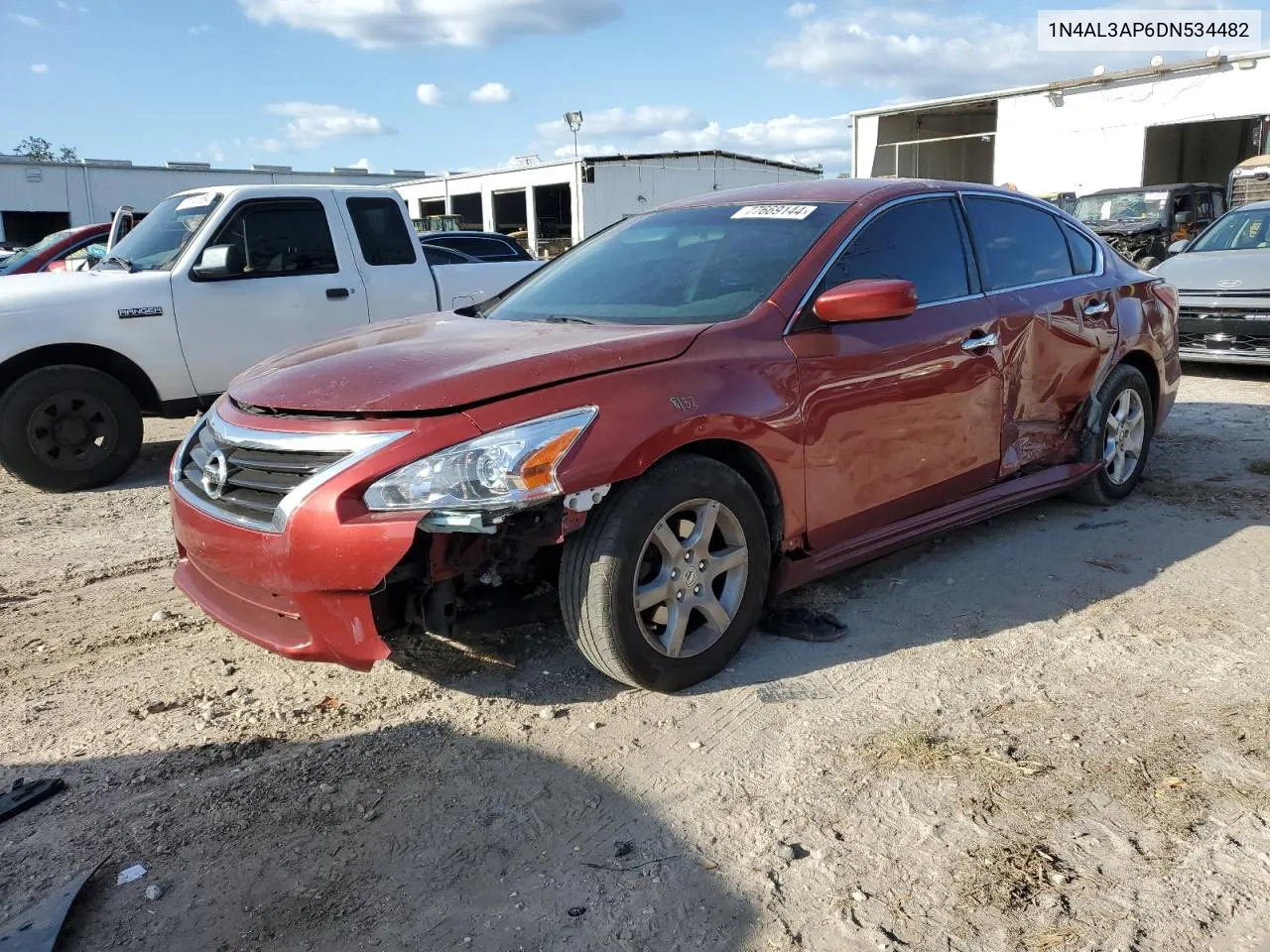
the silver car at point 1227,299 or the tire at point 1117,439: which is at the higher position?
the silver car at point 1227,299

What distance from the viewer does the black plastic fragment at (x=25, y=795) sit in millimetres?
2750

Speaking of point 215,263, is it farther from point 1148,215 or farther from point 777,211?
point 1148,215

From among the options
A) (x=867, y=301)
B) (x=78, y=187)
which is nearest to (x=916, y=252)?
(x=867, y=301)

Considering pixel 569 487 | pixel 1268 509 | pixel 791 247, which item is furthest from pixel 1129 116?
pixel 569 487

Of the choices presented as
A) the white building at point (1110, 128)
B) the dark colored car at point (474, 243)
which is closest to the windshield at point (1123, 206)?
the white building at point (1110, 128)

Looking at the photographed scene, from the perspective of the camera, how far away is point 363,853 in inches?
100

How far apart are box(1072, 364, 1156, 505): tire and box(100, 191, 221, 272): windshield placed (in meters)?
5.81

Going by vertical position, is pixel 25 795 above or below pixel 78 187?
below

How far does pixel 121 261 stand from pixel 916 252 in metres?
5.33

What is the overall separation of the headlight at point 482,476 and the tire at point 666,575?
27 cm

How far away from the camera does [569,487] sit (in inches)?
113

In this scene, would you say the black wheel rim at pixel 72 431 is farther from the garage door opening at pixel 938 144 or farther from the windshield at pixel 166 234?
the garage door opening at pixel 938 144

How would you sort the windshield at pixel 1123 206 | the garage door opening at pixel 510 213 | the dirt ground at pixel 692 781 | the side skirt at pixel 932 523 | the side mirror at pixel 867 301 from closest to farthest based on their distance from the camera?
the dirt ground at pixel 692 781, the side mirror at pixel 867 301, the side skirt at pixel 932 523, the windshield at pixel 1123 206, the garage door opening at pixel 510 213

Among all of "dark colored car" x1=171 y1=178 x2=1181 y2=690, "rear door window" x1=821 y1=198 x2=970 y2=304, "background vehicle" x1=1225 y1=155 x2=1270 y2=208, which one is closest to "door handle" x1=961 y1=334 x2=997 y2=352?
"dark colored car" x1=171 y1=178 x2=1181 y2=690
